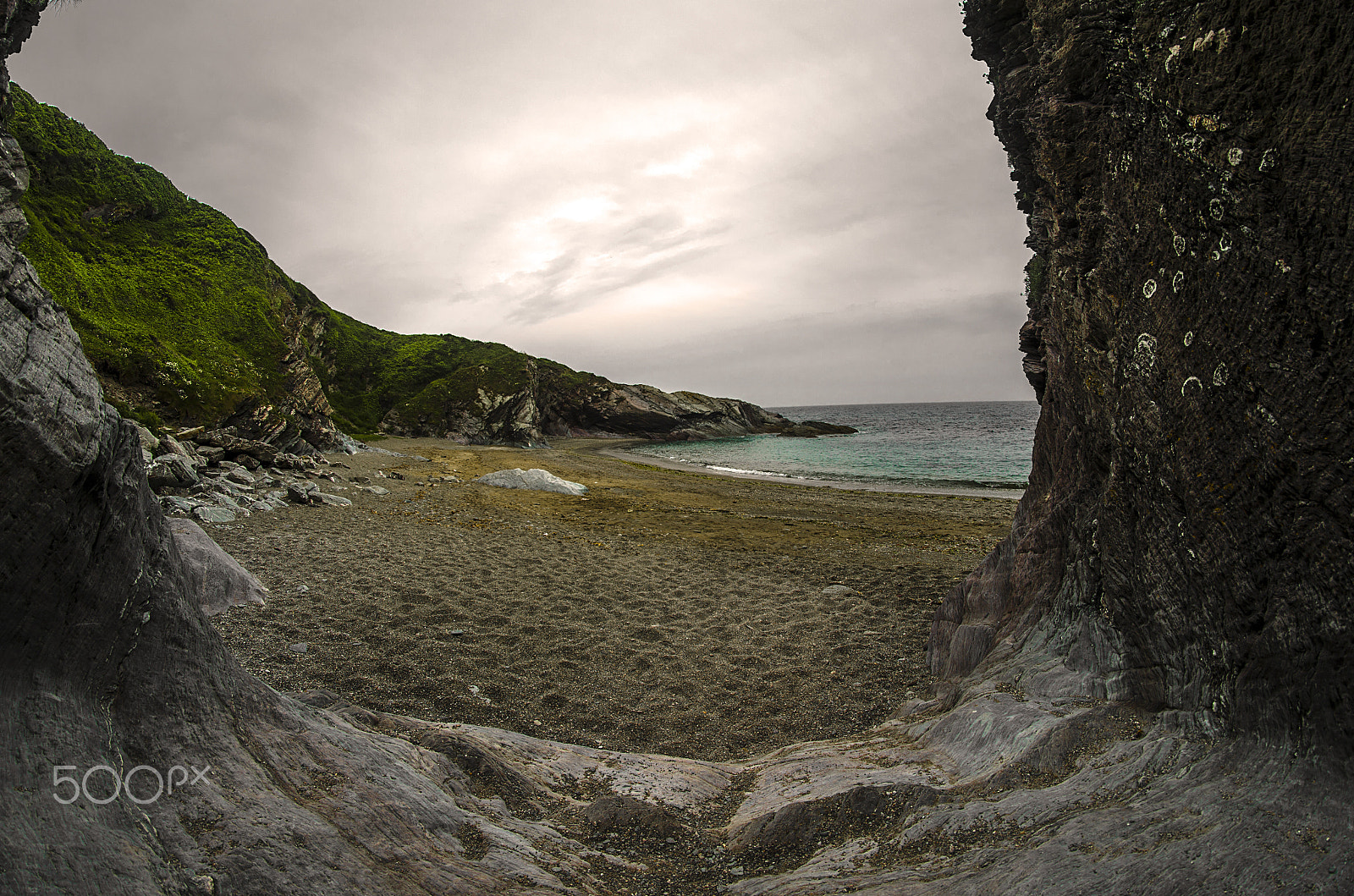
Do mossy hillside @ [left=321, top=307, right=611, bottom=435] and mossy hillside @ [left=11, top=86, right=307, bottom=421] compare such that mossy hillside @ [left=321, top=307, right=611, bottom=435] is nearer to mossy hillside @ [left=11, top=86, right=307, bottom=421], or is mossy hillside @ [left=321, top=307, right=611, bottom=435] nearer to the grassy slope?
the grassy slope

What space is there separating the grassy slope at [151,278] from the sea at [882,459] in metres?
28.9

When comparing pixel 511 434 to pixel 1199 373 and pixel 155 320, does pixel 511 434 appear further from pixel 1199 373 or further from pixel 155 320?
pixel 1199 373

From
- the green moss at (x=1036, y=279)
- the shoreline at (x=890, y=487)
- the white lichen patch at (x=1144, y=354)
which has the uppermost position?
the green moss at (x=1036, y=279)

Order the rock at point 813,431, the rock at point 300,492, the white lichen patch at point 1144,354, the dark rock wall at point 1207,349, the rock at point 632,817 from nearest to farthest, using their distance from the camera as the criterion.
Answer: the dark rock wall at point 1207,349, the rock at point 632,817, the white lichen patch at point 1144,354, the rock at point 300,492, the rock at point 813,431

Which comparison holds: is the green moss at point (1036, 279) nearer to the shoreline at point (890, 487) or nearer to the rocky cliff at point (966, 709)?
the rocky cliff at point (966, 709)

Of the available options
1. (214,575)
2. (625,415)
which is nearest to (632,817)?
(214,575)

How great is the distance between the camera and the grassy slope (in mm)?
22984

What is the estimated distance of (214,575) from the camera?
7676mm

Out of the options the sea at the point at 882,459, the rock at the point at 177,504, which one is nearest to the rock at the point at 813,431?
the sea at the point at 882,459

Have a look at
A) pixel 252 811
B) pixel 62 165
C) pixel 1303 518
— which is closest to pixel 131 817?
pixel 252 811

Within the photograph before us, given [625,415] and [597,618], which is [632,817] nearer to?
[597,618]

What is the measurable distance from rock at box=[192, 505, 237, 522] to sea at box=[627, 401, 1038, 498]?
26.6 metres

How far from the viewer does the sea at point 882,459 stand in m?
33.6

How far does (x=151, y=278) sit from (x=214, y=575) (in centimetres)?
3350
